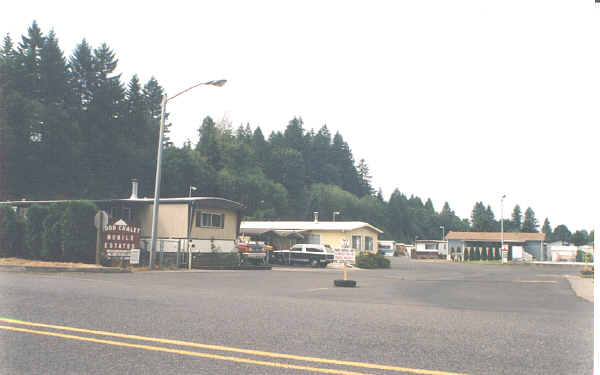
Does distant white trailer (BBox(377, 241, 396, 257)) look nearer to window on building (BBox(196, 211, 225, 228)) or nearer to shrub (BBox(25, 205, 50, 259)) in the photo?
window on building (BBox(196, 211, 225, 228))

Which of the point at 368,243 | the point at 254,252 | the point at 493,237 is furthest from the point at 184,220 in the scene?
the point at 493,237

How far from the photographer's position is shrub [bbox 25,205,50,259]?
73.0ft

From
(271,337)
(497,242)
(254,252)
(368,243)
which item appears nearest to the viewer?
(271,337)

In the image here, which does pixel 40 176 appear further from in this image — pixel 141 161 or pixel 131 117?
pixel 131 117

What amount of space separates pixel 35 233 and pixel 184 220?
8.32 meters

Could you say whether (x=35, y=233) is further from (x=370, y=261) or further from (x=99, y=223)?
(x=370, y=261)

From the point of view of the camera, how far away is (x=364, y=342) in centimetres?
669

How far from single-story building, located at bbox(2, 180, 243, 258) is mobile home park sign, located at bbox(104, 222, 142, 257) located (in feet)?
8.81

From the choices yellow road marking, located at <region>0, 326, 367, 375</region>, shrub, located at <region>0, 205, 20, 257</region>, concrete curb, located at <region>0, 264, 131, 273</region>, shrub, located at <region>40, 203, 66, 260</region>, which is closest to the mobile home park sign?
shrub, located at <region>40, 203, 66, 260</region>

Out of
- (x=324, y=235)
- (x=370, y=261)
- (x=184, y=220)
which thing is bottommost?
(x=370, y=261)

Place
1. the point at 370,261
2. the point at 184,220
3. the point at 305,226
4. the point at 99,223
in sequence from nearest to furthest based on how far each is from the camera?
the point at 99,223, the point at 184,220, the point at 370,261, the point at 305,226

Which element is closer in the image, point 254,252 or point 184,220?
point 184,220

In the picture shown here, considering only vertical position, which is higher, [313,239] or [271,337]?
[313,239]

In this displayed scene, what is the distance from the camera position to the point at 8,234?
22.8 metres
